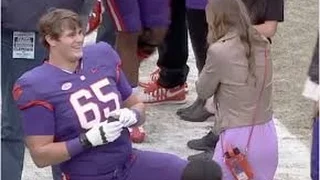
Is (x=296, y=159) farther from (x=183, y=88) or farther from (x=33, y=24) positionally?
(x=33, y=24)

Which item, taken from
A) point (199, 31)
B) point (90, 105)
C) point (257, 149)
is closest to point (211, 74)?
point (257, 149)

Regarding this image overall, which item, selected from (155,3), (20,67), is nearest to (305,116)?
(155,3)

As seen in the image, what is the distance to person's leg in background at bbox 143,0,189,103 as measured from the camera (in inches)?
310

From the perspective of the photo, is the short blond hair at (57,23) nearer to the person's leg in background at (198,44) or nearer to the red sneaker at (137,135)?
the red sneaker at (137,135)

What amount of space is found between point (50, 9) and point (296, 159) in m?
2.20

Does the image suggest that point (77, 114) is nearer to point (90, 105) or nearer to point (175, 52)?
point (90, 105)

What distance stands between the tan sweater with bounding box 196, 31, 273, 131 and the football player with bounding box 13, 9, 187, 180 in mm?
763

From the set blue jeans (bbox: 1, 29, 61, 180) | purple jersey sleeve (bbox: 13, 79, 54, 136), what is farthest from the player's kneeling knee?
blue jeans (bbox: 1, 29, 61, 180)

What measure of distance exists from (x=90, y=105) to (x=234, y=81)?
110 centimetres

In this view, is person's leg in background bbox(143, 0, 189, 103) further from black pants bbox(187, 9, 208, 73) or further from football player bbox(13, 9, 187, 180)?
football player bbox(13, 9, 187, 180)

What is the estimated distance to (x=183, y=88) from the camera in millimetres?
7949

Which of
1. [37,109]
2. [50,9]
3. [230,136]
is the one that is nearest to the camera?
[37,109]

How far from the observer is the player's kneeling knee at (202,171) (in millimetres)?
5074

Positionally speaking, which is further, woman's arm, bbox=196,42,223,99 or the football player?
woman's arm, bbox=196,42,223,99
